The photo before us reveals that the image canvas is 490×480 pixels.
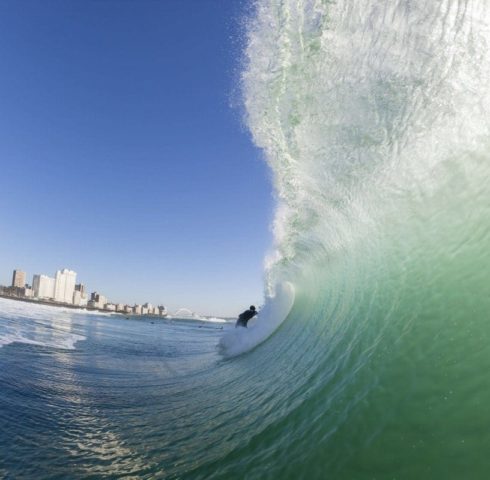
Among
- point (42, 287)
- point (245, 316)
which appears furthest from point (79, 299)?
point (245, 316)

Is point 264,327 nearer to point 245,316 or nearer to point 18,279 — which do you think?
point 245,316

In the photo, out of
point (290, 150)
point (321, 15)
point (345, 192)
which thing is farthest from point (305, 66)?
point (345, 192)

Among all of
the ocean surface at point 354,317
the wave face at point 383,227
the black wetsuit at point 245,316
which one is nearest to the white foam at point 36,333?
the ocean surface at point 354,317

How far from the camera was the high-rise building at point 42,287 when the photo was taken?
5271 inches

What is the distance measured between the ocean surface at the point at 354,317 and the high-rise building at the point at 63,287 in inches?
5970

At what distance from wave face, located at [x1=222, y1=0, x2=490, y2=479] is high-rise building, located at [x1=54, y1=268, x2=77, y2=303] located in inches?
6087

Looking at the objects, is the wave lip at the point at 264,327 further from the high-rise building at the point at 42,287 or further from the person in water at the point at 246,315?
the high-rise building at the point at 42,287

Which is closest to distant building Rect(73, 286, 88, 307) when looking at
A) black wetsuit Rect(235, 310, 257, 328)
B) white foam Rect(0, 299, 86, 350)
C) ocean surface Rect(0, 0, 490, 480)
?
white foam Rect(0, 299, 86, 350)

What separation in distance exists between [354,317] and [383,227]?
1778 mm

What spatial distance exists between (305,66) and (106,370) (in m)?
8.46

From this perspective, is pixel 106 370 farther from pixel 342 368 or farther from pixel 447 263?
pixel 447 263

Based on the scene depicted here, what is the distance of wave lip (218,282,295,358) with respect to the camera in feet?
38.1

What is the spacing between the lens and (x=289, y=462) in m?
3.00

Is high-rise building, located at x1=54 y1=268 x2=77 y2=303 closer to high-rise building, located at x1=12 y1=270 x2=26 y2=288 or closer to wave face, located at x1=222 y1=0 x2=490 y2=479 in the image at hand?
high-rise building, located at x1=12 y1=270 x2=26 y2=288
